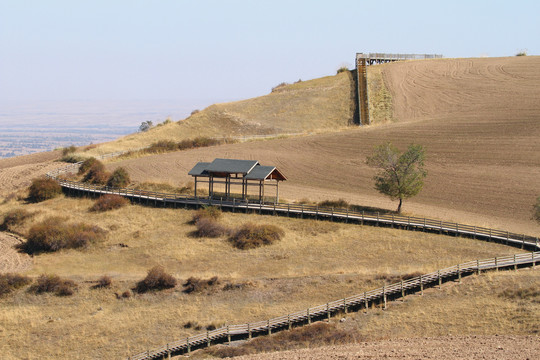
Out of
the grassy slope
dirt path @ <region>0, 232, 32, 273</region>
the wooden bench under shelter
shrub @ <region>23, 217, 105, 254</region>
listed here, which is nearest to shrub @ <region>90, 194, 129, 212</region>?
the grassy slope

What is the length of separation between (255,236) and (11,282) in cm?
1669

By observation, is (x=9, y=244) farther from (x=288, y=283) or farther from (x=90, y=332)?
(x=288, y=283)

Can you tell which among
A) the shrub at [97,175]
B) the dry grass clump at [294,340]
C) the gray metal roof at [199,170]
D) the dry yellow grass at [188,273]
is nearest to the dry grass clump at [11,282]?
the dry yellow grass at [188,273]

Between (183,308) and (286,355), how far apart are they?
11236 millimetres

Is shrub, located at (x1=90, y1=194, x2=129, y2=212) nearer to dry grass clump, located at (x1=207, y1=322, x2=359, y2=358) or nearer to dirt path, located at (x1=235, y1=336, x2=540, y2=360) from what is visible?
dry grass clump, located at (x1=207, y1=322, x2=359, y2=358)

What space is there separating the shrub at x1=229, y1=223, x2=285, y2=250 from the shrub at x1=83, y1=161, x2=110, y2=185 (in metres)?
22.2

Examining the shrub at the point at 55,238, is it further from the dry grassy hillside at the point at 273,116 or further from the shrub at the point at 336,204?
the dry grassy hillside at the point at 273,116

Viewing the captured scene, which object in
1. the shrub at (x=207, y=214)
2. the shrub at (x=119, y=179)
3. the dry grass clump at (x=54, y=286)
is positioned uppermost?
the shrub at (x=119, y=179)

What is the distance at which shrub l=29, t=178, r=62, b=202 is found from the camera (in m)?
64.1

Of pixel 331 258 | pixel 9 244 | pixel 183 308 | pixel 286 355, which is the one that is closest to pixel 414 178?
pixel 331 258

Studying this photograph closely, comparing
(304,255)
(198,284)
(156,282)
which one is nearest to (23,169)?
(156,282)

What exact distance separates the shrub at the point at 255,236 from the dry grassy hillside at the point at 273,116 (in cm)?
4027

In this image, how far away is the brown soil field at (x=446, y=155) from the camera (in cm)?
5825

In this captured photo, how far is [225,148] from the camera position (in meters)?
82.2
